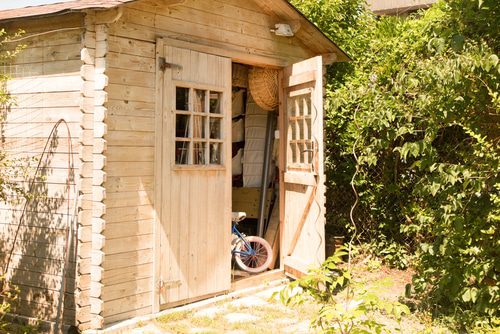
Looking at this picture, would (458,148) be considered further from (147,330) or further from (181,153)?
(147,330)

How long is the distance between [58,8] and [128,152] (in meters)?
1.39

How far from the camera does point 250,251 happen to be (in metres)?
6.93

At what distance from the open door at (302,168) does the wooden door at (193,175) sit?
93cm

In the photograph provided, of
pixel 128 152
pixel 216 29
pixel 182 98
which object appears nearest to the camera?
pixel 128 152

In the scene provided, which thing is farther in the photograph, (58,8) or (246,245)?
(246,245)

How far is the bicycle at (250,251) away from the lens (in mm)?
6898

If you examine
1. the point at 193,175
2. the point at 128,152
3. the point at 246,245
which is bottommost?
the point at 246,245

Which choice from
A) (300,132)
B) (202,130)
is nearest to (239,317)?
(202,130)

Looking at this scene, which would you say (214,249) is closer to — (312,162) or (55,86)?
(312,162)

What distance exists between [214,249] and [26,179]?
6.47ft

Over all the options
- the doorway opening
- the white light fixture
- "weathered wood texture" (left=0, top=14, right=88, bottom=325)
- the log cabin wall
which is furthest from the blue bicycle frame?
"weathered wood texture" (left=0, top=14, right=88, bottom=325)

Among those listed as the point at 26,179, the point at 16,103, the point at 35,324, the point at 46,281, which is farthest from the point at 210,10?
the point at 35,324

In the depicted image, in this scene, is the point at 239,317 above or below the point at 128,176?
below

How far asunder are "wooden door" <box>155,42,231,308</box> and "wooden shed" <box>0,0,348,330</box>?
1 centimetres
